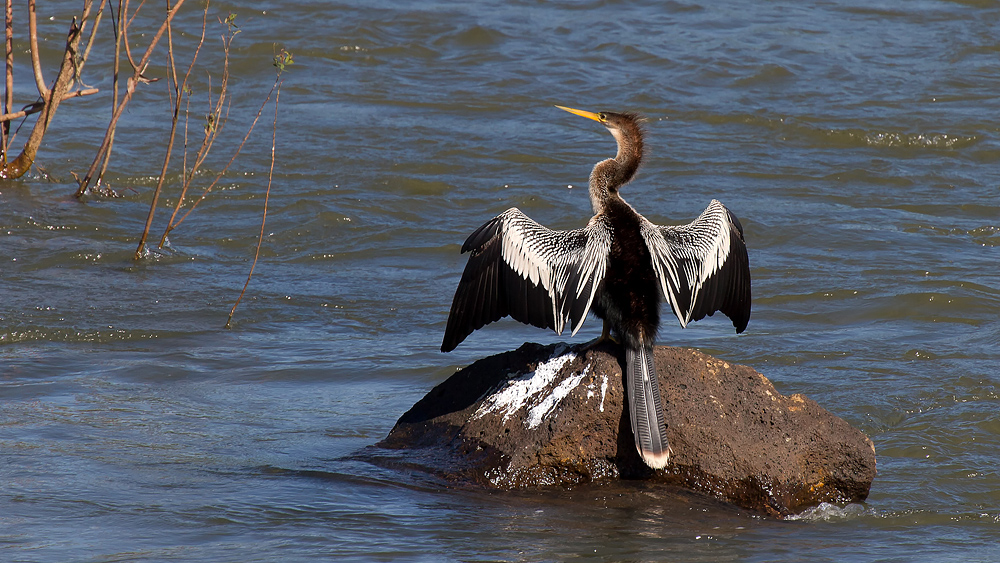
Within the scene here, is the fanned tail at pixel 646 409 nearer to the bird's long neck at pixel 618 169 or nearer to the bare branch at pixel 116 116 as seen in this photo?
the bird's long neck at pixel 618 169

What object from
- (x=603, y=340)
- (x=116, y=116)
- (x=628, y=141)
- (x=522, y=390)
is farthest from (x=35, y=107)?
(x=603, y=340)

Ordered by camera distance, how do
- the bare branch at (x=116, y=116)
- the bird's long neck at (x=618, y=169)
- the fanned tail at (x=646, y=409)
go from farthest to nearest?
the bare branch at (x=116, y=116), the bird's long neck at (x=618, y=169), the fanned tail at (x=646, y=409)

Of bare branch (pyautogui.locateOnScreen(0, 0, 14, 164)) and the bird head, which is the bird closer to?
the bird head

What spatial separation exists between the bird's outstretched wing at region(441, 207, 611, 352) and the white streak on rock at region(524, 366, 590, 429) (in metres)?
0.20

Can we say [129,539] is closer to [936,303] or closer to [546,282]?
[546,282]

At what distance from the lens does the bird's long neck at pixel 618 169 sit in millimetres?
5117

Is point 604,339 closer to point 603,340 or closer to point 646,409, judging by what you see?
point 603,340

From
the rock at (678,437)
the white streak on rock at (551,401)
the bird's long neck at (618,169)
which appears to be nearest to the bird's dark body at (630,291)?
the rock at (678,437)

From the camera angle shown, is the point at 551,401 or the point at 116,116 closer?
the point at 551,401

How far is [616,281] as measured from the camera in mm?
4551

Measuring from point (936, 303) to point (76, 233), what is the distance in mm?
6354

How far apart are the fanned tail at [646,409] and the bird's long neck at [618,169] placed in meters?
0.91

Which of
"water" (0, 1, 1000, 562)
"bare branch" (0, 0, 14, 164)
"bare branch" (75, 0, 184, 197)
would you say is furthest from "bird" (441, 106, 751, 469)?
"bare branch" (0, 0, 14, 164)

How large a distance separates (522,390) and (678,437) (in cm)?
65
